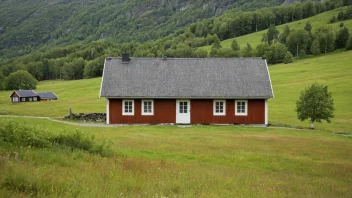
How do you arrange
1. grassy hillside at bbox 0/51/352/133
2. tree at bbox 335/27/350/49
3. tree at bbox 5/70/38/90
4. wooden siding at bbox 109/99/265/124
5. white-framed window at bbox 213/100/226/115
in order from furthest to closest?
1. tree at bbox 335/27/350/49
2. tree at bbox 5/70/38/90
3. grassy hillside at bbox 0/51/352/133
4. white-framed window at bbox 213/100/226/115
5. wooden siding at bbox 109/99/265/124

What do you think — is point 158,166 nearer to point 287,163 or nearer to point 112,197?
point 112,197

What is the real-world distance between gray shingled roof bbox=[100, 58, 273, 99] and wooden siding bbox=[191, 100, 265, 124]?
0.96m

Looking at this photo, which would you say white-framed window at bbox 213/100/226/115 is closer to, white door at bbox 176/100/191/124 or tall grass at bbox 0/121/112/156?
white door at bbox 176/100/191/124

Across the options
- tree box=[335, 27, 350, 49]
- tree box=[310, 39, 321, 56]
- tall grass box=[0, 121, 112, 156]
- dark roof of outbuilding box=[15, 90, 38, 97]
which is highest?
tree box=[335, 27, 350, 49]

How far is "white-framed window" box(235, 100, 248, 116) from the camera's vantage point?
3969cm

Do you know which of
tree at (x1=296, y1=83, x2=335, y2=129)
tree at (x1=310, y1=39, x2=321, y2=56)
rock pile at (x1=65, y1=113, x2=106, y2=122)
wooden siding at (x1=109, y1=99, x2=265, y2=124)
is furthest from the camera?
tree at (x1=310, y1=39, x2=321, y2=56)

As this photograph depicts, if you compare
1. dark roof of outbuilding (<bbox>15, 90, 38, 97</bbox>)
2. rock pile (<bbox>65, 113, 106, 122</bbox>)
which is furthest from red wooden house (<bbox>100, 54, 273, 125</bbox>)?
dark roof of outbuilding (<bbox>15, 90, 38, 97</bbox>)

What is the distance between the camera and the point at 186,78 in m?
41.7

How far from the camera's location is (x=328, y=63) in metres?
104

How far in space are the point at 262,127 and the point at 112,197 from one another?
3179 centimetres

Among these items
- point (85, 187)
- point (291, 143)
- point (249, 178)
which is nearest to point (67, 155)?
point (85, 187)

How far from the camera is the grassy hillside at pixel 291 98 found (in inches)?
1997

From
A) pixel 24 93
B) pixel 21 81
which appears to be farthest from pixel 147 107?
pixel 21 81

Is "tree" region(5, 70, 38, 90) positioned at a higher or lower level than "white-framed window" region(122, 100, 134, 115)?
higher
